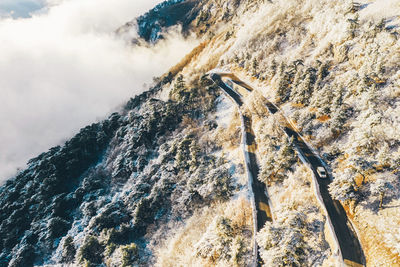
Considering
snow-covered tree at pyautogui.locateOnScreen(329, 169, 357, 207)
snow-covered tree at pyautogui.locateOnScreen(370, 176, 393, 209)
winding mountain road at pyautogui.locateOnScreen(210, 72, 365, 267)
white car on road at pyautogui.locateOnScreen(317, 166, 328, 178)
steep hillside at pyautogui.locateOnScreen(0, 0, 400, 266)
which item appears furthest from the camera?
white car on road at pyautogui.locateOnScreen(317, 166, 328, 178)

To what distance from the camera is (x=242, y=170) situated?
126 feet

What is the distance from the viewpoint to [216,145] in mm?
49125

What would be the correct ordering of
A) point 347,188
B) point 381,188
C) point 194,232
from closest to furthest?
1. point 381,188
2. point 347,188
3. point 194,232

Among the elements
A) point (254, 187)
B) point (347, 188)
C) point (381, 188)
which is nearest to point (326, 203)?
point (347, 188)

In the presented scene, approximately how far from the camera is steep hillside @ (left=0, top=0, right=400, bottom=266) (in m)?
24.0

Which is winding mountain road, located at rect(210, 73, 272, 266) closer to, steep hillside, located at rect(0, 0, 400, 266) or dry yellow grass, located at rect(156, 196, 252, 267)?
steep hillside, located at rect(0, 0, 400, 266)

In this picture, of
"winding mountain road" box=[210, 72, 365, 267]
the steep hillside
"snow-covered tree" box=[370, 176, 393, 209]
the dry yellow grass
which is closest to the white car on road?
"winding mountain road" box=[210, 72, 365, 267]

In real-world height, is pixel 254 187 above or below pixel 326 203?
above

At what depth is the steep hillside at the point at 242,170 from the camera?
2395 cm

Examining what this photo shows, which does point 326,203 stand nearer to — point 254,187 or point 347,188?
point 347,188

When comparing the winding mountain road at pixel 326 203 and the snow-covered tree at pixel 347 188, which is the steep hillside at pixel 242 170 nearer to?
the snow-covered tree at pixel 347 188

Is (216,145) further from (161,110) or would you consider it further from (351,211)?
(351,211)

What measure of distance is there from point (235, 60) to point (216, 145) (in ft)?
165

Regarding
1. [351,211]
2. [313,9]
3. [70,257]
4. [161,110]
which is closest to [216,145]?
[161,110]
